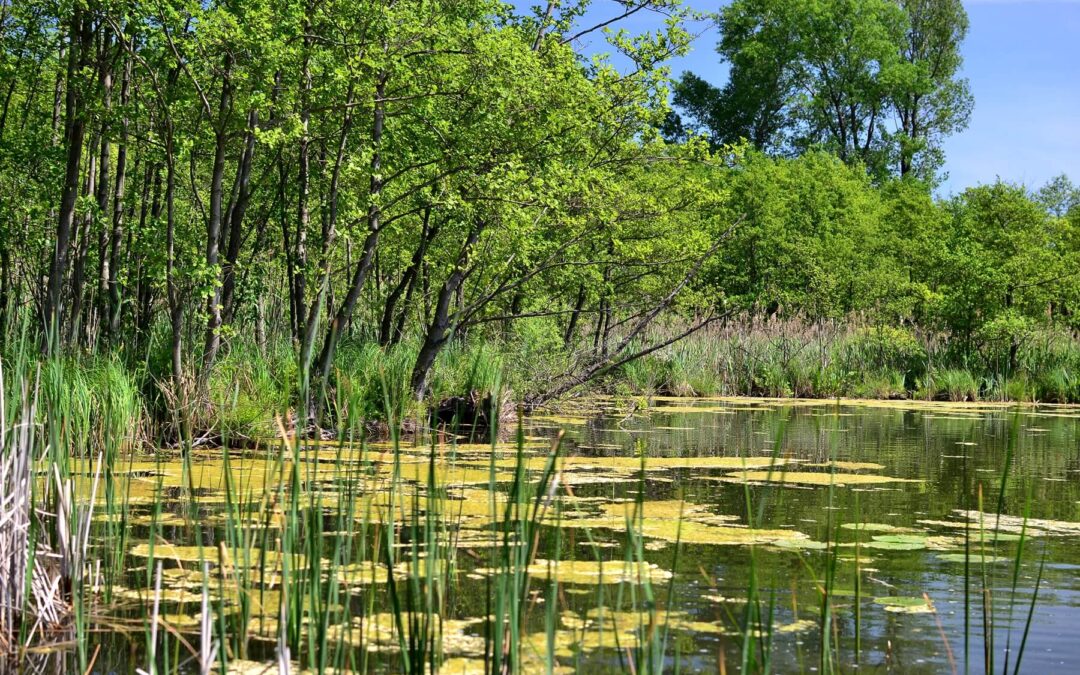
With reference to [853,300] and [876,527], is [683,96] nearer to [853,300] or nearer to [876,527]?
[853,300]

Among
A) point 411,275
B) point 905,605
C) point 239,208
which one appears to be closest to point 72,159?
point 239,208

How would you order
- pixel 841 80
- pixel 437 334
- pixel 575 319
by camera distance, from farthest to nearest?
pixel 841 80 → pixel 575 319 → pixel 437 334

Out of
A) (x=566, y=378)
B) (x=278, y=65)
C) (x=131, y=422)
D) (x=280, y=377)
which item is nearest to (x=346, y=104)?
(x=278, y=65)

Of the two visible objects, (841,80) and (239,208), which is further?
(841,80)

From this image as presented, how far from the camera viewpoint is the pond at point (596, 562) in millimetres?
2959

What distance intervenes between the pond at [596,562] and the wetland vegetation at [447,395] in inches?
1.2

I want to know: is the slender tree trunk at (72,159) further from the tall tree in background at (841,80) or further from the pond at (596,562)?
the tall tree in background at (841,80)

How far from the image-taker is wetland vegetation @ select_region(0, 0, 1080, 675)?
3596 mm

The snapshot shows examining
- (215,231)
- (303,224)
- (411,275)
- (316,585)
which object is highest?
(303,224)

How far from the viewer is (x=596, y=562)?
4.87 meters

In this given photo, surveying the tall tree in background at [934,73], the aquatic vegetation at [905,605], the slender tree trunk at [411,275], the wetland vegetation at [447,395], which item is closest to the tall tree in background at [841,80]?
the tall tree in background at [934,73]

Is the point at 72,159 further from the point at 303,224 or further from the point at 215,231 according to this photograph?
the point at 303,224

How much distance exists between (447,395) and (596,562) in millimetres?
7457

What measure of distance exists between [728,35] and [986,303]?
1125 inches
